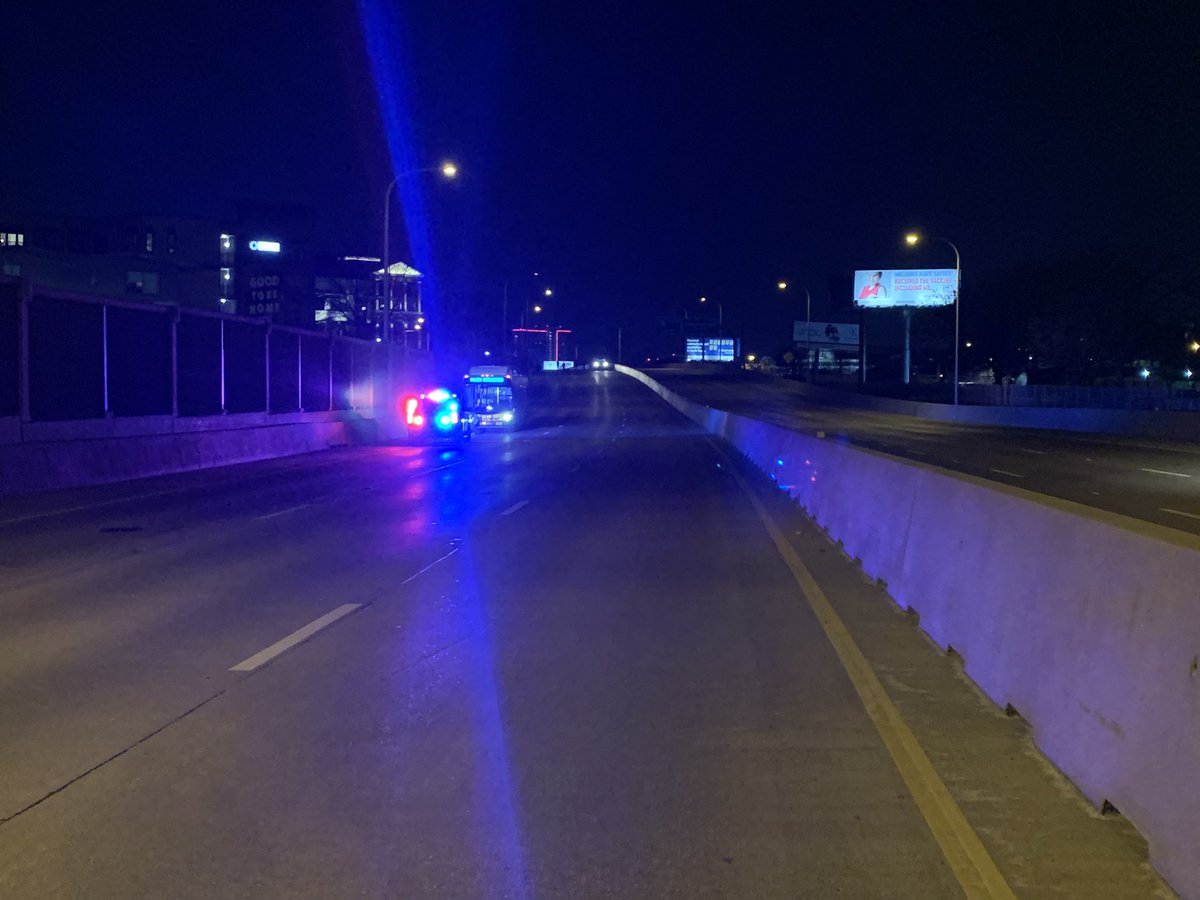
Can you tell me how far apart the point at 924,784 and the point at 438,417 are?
41417 mm

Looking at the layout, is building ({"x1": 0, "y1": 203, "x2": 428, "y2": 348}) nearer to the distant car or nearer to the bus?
the bus

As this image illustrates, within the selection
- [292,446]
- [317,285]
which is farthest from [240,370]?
[317,285]

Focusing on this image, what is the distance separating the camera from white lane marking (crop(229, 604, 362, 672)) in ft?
30.0

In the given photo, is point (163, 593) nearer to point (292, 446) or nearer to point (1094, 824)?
point (1094, 824)

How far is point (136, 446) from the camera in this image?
28125 mm

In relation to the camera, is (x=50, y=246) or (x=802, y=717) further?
(x=50, y=246)

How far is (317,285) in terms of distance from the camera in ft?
422

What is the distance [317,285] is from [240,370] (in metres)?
94.2

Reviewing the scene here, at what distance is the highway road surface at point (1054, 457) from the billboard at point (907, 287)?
36.0 m

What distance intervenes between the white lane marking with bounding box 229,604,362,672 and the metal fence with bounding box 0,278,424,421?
17.0 m

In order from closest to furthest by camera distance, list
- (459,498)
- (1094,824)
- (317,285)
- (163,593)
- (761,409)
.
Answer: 1. (1094,824)
2. (163,593)
3. (459,498)
4. (761,409)
5. (317,285)

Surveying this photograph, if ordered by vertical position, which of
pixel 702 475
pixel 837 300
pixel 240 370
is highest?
pixel 837 300

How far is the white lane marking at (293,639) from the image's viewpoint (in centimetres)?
914

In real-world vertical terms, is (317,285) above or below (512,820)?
above
